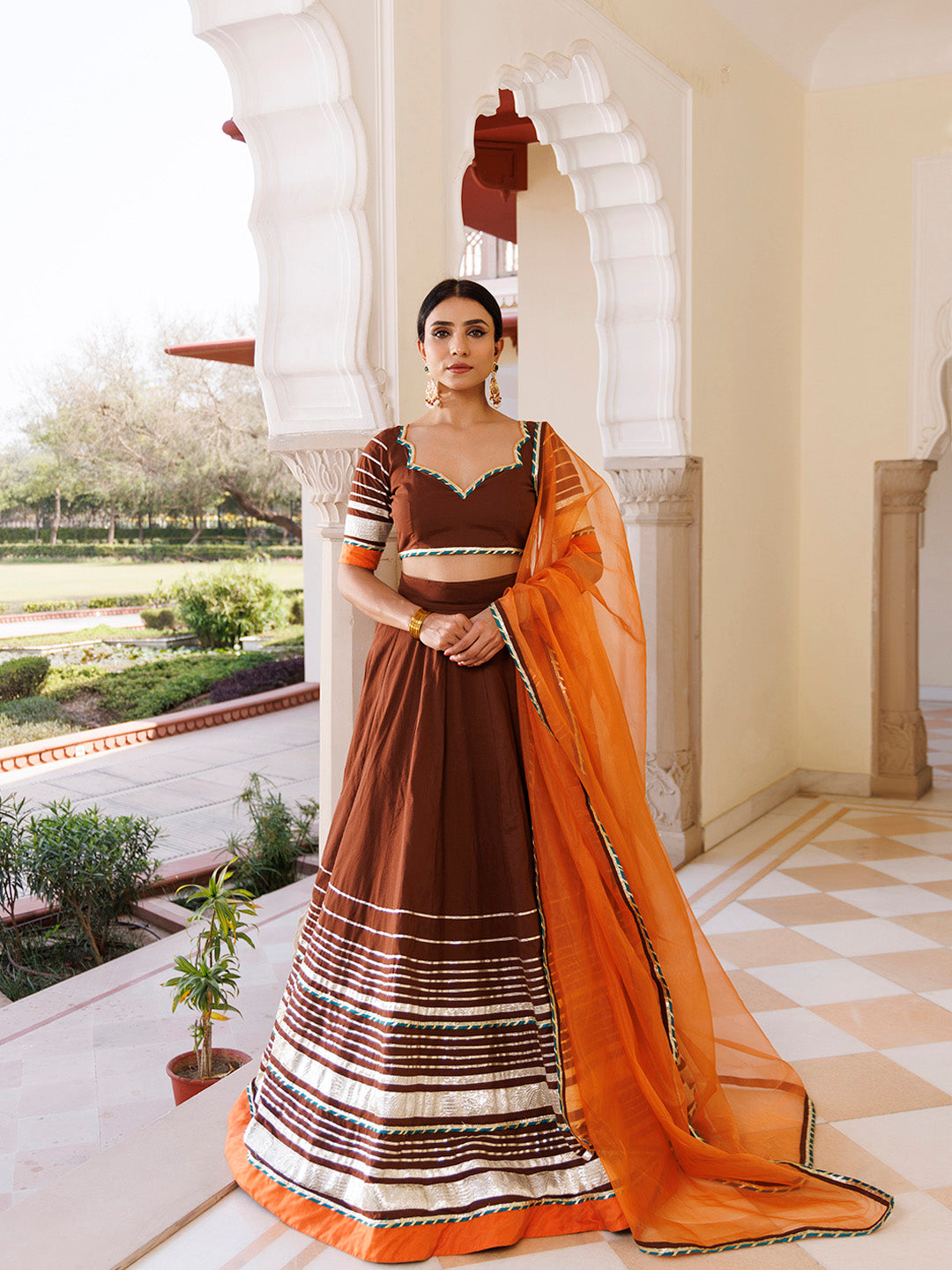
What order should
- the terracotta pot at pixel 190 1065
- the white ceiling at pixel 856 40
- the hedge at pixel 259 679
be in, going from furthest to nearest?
the hedge at pixel 259 679 → the white ceiling at pixel 856 40 → the terracotta pot at pixel 190 1065

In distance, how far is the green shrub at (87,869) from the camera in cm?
414

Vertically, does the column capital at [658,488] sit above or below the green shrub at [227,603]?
above

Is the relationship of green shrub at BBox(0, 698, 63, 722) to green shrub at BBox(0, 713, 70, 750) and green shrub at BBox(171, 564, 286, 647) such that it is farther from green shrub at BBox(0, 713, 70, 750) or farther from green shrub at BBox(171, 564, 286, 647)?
green shrub at BBox(171, 564, 286, 647)

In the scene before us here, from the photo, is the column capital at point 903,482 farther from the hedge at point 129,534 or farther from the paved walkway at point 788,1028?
the hedge at point 129,534

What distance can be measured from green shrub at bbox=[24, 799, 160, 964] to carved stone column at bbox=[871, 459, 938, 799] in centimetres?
315

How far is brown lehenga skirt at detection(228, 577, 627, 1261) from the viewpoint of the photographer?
1862mm

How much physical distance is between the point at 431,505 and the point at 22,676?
7233mm

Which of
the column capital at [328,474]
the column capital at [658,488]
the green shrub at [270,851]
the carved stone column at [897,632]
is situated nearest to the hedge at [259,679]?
the green shrub at [270,851]

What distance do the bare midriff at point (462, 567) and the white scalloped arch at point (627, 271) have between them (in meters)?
1.97

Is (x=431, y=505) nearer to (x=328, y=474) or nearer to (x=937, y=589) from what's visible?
(x=328, y=474)

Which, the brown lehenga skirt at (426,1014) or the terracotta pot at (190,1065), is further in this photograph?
the terracotta pot at (190,1065)

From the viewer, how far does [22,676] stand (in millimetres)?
8461

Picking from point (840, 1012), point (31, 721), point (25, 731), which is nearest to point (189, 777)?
point (25, 731)

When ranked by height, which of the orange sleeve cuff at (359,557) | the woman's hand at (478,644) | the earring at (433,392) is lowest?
the woman's hand at (478,644)
